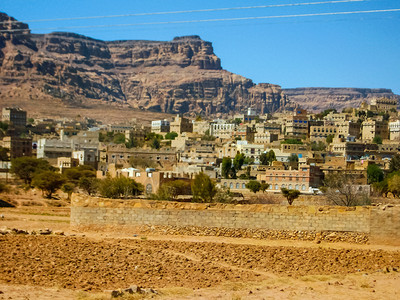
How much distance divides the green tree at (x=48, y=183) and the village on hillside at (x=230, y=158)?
0.30 feet

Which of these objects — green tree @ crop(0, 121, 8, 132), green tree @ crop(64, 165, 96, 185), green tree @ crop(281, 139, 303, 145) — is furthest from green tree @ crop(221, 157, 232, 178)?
green tree @ crop(0, 121, 8, 132)

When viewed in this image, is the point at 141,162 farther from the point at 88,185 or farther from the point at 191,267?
the point at 191,267

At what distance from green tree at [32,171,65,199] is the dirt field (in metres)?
34.7

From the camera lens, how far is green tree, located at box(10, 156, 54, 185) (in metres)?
73.6

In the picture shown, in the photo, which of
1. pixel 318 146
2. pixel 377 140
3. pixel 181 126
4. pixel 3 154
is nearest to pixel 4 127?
pixel 181 126

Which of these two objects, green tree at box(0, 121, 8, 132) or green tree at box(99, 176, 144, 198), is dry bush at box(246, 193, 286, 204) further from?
green tree at box(0, 121, 8, 132)

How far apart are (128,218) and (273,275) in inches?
297

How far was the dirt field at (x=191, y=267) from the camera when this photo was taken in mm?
18078

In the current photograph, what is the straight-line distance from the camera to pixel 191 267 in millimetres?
20641

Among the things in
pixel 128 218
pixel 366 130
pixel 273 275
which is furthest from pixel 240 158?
pixel 273 275

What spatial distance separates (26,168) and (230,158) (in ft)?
95.2

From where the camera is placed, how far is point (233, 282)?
63.2 feet

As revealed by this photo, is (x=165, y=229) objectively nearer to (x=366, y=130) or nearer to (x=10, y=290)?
(x=10, y=290)

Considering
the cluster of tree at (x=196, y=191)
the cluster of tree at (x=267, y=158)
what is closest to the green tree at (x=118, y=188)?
the cluster of tree at (x=196, y=191)
